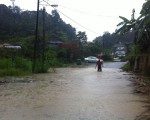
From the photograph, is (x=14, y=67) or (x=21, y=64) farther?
(x=21, y=64)

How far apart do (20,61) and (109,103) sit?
21.3 metres

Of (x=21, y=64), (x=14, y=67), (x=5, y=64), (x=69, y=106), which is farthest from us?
(x=21, y=64)

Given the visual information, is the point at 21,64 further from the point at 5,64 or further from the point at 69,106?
the point at 69,106

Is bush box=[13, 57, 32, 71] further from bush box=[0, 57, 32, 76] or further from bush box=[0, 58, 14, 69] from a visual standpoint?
bush box=[0, 58, 14, 69]

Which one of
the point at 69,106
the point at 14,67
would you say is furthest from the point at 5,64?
the point at 69,106

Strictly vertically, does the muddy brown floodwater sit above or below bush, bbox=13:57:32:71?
below

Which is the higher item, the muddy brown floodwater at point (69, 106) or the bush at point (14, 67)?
the bush at point (14, 67)

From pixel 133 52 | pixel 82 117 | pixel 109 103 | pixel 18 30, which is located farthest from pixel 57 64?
pixel 82 117

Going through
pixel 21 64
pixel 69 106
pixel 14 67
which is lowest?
pixel 69 106

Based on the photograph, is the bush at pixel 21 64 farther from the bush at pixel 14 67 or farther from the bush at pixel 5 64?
the bush at pixel 5 64

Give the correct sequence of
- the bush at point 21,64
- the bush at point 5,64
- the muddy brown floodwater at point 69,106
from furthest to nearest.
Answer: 1. the bush at point 21,64
2. the bush at point 5,64
3. the muddy brown floodwater at point 69,106

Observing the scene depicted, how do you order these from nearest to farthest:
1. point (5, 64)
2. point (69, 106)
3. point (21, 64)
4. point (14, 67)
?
point (69, 106)
point (5, 64)
point (14, 67)
point (21, 64)

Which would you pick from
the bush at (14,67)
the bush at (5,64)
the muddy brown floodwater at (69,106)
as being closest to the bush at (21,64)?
the bush at (14,67)

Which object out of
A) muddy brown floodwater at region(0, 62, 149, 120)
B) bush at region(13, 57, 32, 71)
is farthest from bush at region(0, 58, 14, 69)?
muddy brown floodwater at region(0, 62, 149, 120)
